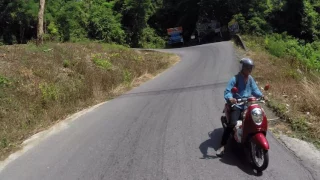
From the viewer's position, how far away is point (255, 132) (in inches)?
233

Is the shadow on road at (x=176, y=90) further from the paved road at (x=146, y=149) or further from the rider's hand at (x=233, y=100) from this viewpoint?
the rider's hand at (x=233, y=100)

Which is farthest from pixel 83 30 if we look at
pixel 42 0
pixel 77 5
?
pixel 42 0

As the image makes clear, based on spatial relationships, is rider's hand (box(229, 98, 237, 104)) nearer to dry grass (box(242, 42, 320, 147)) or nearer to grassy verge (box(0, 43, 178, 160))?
dry grass (box(242, 42, 320, 147))

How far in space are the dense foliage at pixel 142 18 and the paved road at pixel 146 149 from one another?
20647 millimetres

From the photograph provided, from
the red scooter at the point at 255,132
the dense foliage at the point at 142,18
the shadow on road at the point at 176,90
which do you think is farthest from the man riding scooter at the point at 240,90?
the dense foliage at the point at 142,18

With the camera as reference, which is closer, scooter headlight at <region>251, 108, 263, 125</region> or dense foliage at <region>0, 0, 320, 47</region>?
scooter headlight at <region>251, 108, 263, 125</region>

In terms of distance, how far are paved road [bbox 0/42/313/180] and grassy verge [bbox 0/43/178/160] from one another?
28.9 inches

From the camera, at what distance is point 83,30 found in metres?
42.2

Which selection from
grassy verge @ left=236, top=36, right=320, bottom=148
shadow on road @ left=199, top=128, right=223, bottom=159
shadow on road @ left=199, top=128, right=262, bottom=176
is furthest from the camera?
grassy verge @ left=236, top=36, right=320, bottom=148

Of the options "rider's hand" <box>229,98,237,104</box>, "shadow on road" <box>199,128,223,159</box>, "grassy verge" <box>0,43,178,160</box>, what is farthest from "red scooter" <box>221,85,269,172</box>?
"grassy verge" <box>0,43,178,160</box>

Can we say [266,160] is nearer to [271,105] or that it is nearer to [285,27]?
[271,105]

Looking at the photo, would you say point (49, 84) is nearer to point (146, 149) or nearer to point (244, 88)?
point (146, 149)

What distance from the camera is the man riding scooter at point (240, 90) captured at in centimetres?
655

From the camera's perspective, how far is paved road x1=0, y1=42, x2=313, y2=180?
6.08m
